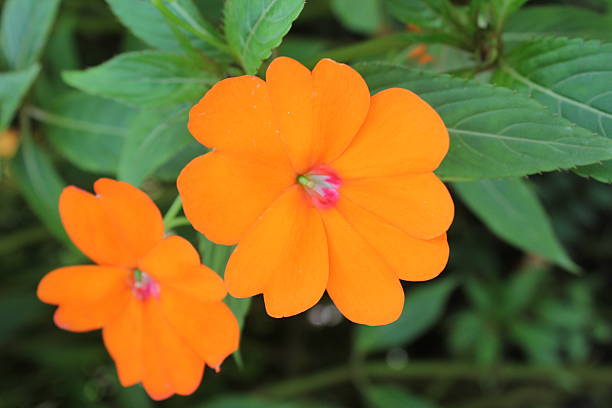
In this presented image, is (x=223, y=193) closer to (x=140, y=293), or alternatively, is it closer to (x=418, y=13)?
(x=140, y=293)

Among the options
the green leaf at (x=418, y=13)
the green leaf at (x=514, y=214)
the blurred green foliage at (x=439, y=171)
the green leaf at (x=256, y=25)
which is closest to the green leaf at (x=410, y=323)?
the blurred green foliage at (x=439, y=171)

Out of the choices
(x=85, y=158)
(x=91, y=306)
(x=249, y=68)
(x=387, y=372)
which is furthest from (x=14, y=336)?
(x=249, y=68)

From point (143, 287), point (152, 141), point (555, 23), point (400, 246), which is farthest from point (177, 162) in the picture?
point (555, 23)

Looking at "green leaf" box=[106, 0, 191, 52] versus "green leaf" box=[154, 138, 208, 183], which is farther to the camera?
"green leaf" box=[154, 138, 208, 183]

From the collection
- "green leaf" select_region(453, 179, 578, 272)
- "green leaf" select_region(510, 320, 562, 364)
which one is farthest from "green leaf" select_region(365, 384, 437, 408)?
"green leaf" select_region(453, 179, 578, 272)

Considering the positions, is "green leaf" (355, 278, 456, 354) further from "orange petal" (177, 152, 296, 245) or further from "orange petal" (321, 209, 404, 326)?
"orange petal" (177, 152, 296, 245)

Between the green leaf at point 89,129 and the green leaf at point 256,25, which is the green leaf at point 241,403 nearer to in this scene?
the green leaf at point 89,129

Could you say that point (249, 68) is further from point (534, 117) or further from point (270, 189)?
point (534, 117)
